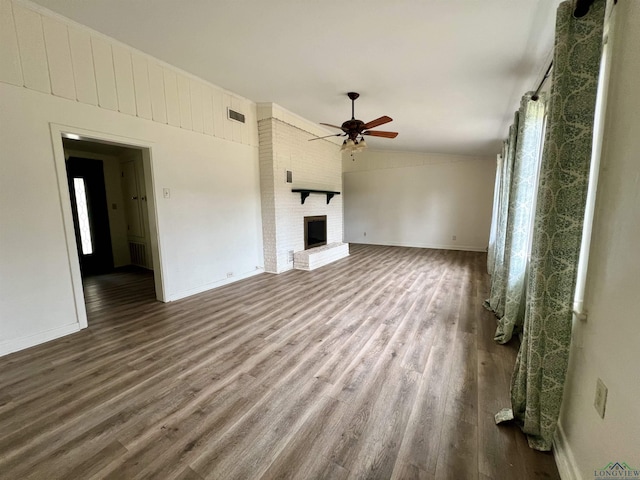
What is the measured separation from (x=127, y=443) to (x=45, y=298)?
206cm

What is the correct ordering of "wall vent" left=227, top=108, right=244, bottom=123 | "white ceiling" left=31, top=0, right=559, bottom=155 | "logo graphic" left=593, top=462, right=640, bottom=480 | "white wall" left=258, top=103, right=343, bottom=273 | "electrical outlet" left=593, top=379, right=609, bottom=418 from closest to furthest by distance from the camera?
"logo graphic" left=593, top=462, right=640, bottom=480
"electrical outlet" left=593, top=379, right=609, bottom=418
"white ceiling" left=31, top=0, right=559, bottom=155
"wall vent" left=227, top=108, right=244, bottom=123
"white wall" left=258, top=103, right=343, bottom=273

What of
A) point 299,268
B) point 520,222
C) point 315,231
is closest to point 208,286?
point 299,268

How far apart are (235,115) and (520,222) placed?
420 cm

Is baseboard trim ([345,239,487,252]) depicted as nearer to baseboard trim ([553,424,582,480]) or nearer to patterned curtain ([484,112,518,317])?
patterned curtain ([484,112,518,317])

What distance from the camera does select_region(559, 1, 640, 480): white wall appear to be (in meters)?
0.94

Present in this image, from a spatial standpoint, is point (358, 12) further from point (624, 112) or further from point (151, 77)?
point (151, 77)

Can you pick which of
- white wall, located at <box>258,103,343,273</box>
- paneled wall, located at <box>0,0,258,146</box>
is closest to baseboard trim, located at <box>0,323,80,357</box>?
paneled wall, located at <box>0,0,258,146</box>

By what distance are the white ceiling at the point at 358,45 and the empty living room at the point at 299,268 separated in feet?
0.09

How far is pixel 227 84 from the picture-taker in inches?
152

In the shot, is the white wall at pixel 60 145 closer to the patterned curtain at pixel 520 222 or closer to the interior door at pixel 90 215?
the interior door at pixel 90 215

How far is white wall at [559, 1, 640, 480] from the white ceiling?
1.16 meters

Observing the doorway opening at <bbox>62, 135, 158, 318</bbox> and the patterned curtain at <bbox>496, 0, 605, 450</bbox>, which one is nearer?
the patterned curtain at <bbox>496, 0, 605, 450</bbox>

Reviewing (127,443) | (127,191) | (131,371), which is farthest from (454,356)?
(127,191)

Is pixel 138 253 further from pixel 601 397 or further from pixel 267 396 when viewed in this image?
pixel 601 397
